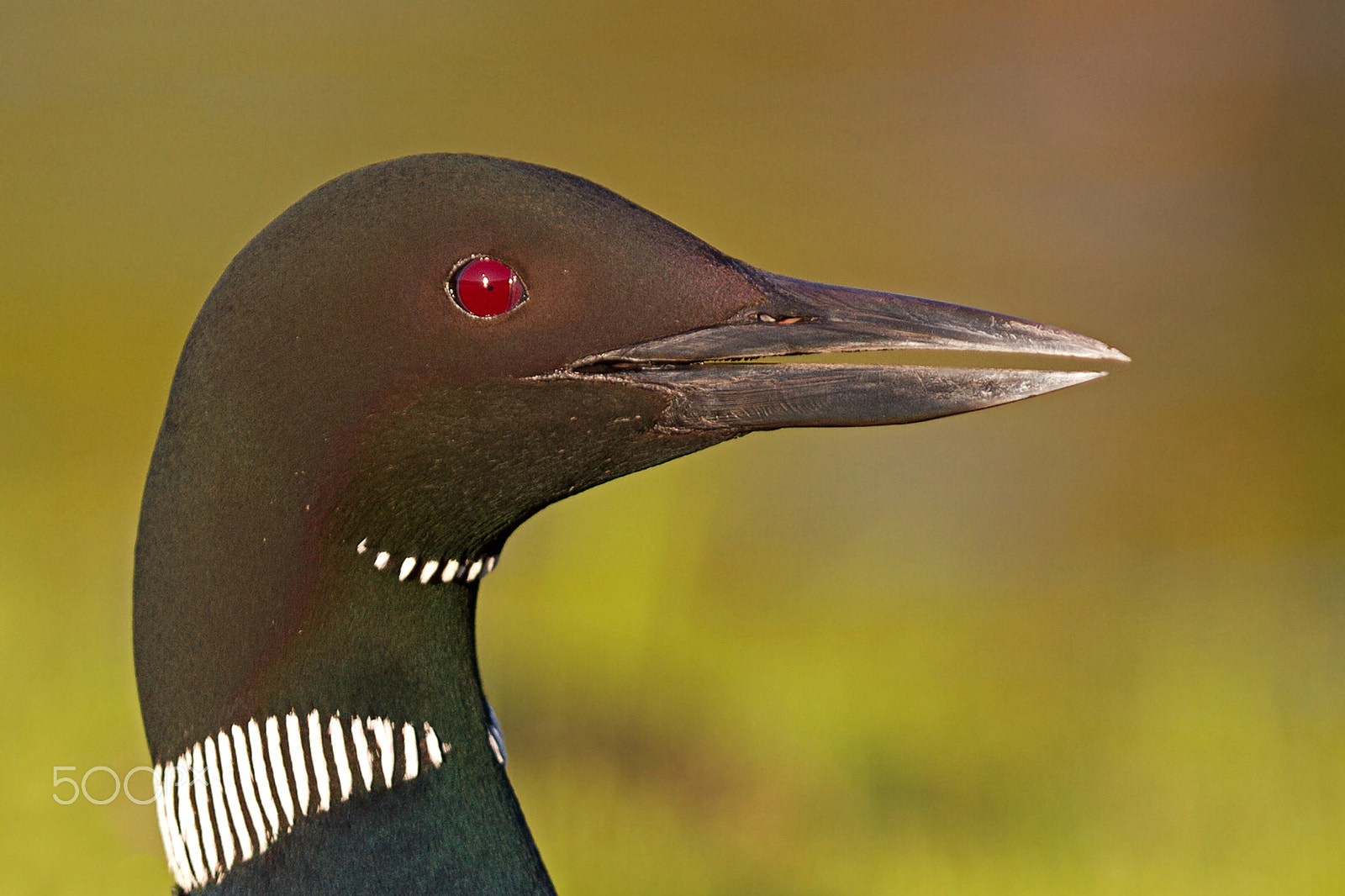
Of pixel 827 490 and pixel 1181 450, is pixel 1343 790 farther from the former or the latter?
pixel 1181 450

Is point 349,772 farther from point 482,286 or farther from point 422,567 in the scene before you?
point 482,286

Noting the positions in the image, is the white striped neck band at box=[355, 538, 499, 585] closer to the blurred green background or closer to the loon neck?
the loon neck

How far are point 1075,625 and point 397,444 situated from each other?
3.95m

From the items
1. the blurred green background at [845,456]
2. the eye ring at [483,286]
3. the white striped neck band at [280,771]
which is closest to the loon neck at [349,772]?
the white striped neck band at [280,771]

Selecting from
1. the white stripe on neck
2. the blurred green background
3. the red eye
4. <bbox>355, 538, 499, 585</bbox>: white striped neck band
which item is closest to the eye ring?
the red eye

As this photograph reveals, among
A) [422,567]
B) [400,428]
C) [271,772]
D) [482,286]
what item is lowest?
[271,772]

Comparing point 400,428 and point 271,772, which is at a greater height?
point 400,428

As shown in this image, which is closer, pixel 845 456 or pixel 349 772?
pixel 349 772

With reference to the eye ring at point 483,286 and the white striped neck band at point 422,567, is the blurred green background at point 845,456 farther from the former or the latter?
the eye ring at point 483,286

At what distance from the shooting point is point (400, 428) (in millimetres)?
1728

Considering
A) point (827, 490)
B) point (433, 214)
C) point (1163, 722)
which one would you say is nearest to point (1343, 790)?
point (1163, 722)

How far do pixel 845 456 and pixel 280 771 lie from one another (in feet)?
17.1

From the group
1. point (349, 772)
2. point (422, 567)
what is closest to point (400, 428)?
point (422, 567)

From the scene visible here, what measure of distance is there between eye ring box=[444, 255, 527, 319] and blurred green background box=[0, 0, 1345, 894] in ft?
7.07
